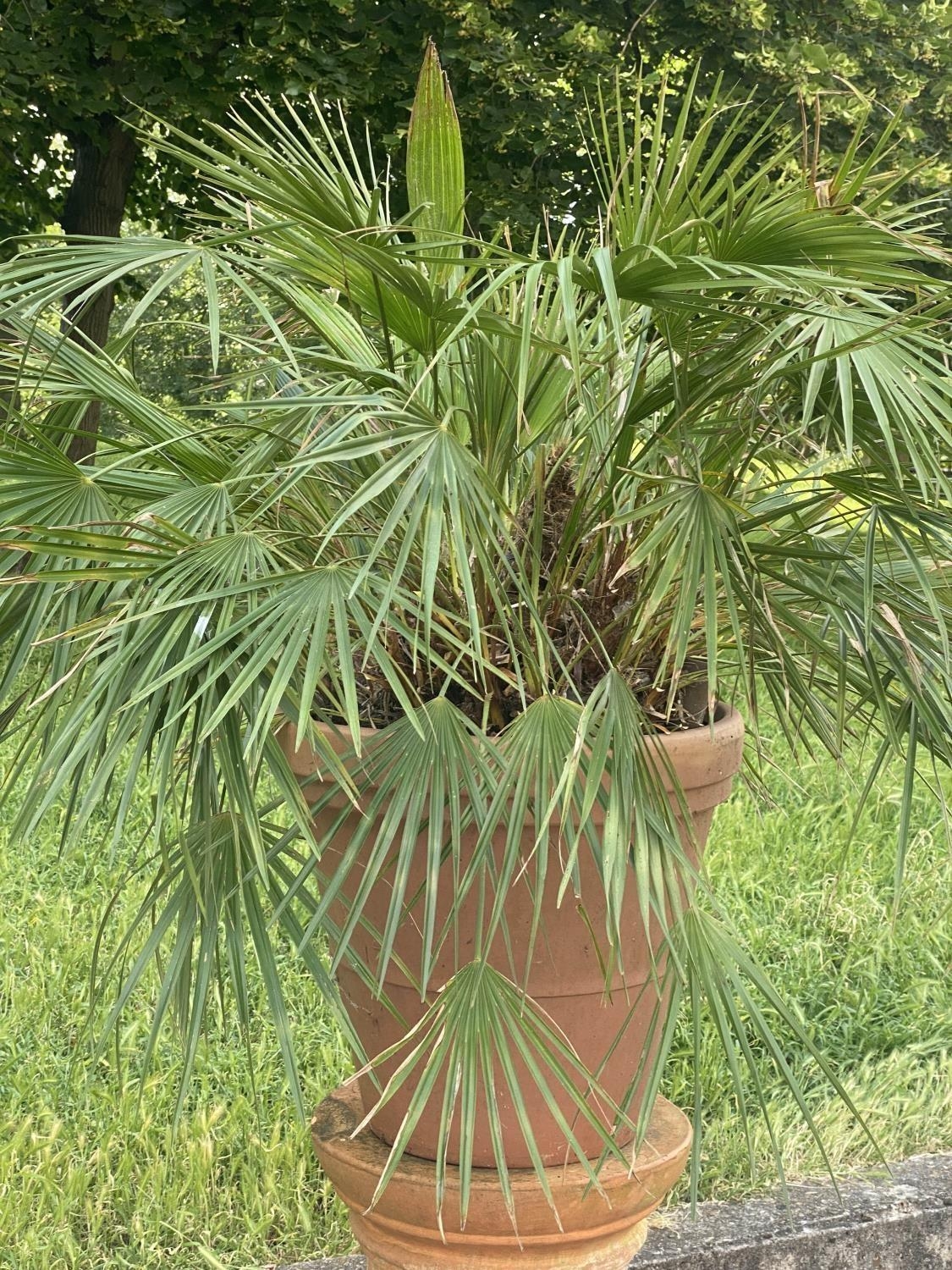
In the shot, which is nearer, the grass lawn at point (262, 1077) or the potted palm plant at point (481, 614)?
the potted palm plant at point (481, 614)

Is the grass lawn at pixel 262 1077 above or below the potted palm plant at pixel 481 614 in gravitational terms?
below

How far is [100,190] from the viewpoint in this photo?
4781mm

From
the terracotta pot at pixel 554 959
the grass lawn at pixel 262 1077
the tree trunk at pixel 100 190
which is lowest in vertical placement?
the grass lawn at pixel 262 1077

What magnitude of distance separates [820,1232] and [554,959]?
811 millimetres

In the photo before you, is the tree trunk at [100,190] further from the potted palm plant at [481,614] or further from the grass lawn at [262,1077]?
the potted palm plant at [481,614]

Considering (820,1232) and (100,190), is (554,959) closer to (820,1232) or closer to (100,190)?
(820,1232)

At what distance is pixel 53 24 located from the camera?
397cm

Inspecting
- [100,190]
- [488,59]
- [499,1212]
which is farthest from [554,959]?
[100,190]

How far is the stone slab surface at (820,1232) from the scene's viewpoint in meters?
1.76

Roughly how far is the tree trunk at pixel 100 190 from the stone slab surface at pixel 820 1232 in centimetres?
354

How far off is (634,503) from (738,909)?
1.42 meters

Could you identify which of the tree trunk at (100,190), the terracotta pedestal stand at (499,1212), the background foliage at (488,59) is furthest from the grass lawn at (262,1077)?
the tree trunk at (100,190)

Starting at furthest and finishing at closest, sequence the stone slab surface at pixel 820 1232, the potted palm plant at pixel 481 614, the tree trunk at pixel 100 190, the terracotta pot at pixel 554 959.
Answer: the tree trunk at pixel 100 190 < the stone slab surface at pixel 820 1232 < the terracotta pot at pixel 554 959 < the potted palm plant at pixel 481 614

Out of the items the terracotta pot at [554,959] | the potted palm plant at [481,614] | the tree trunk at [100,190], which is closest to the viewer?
the potted palm plant at [481,614]
